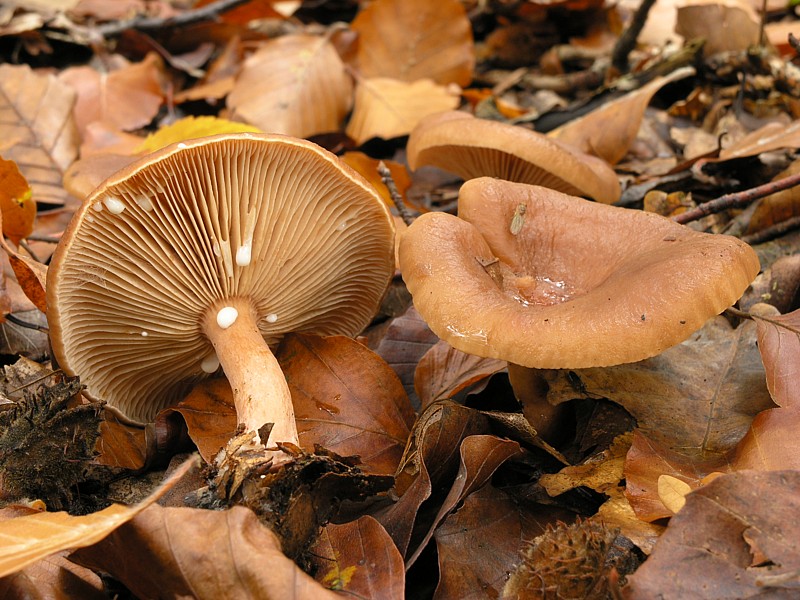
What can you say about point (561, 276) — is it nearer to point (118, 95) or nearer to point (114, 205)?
point (114, 205)

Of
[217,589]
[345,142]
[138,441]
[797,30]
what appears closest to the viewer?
[217,589]

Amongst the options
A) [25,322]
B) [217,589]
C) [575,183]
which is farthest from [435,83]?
[217,589]

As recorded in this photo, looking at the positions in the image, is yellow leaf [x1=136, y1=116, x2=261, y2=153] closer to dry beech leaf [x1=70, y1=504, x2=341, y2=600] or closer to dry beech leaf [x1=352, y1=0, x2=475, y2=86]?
dry beech leaf [x1=352, y1=0, x2=475, y2=86]

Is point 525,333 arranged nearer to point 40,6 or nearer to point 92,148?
point 92,148

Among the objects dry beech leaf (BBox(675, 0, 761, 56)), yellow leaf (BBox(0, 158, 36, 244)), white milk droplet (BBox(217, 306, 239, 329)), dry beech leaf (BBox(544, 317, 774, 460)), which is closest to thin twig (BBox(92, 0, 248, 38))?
yellow leaf (BBox(0, 158, 36, 244))

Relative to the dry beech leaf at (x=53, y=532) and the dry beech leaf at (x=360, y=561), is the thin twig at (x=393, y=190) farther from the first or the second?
the dry beech leaf at (x=53, y=532)

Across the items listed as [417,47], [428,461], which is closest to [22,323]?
[428,461]

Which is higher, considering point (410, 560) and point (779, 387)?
point (779, 387)

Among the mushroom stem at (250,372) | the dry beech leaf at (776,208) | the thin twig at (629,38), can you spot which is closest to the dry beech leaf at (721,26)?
the thin twig at (629,38)
